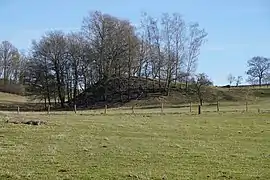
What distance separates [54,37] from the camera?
92812 millimetres

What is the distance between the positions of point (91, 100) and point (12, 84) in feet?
148

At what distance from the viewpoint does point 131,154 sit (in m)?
19.5

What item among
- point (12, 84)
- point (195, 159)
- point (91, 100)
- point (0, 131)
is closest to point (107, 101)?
point (91, 100)

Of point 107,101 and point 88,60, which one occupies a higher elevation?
point 88,60

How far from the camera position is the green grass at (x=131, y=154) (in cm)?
1510

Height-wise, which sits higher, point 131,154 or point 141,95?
point 141,95

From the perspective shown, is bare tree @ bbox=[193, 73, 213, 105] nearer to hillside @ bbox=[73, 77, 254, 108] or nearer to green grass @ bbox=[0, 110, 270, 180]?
hillside @ bbox=[73, 77, 254, 108]

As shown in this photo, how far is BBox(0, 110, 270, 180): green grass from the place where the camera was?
15105 millimetres

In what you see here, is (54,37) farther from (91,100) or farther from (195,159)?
(195,159)

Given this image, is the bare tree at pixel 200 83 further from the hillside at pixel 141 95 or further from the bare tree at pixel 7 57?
the bare tree at pixel 7 57

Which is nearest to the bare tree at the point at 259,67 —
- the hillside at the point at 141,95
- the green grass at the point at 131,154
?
the hillside at the point at 141,95

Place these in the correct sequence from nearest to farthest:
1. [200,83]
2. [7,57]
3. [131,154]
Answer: [131,154]
[200,83]
[7,57]

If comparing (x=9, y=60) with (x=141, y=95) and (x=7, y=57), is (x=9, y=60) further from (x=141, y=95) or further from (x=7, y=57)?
Result: (x=141, y=95)

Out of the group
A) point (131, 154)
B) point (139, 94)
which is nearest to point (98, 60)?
point (139, 94)
